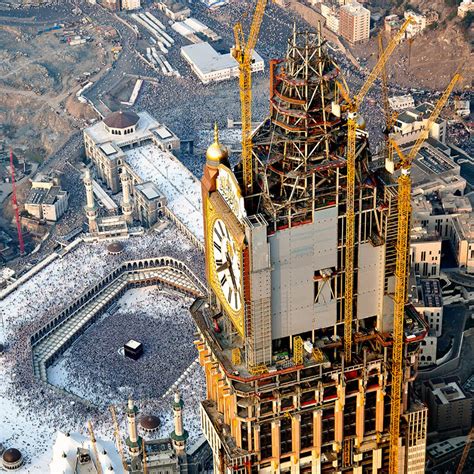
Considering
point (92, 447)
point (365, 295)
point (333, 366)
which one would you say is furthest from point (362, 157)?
point (92, 447)

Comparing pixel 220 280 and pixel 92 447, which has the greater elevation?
pixel 220 280

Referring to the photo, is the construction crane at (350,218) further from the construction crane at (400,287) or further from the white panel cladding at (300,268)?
the construction crane at (400,287)

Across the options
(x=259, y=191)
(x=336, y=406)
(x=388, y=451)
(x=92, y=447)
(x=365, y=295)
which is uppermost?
(x=259, y=191)

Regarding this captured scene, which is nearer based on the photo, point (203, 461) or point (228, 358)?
point (228, 358)

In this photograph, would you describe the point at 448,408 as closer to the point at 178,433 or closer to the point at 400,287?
the point at 178,433

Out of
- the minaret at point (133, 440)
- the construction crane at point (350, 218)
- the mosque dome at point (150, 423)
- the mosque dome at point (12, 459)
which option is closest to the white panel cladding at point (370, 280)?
the construction crane at point (350, 218)

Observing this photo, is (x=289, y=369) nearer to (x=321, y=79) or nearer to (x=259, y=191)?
(x=259, y=191)
